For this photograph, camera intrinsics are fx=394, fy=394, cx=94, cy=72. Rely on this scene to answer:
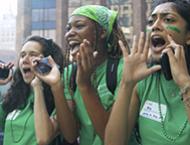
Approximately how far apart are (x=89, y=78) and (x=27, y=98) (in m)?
1.14

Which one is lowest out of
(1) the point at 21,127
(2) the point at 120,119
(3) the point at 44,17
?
(3) the point at 44,17

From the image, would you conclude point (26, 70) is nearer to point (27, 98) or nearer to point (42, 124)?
point (27, 98)

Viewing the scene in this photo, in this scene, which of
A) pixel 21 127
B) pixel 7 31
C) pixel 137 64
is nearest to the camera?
pixel 137 64

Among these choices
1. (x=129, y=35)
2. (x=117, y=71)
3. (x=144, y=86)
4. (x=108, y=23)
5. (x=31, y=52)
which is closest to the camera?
(x=144, y=86)

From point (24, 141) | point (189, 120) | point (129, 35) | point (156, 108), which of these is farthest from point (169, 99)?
point (129, 35)

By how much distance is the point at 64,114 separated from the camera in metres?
2.94

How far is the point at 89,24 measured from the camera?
9.90 ft

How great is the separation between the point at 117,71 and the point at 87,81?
0.30m

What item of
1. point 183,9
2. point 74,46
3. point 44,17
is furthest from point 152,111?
point 44,17

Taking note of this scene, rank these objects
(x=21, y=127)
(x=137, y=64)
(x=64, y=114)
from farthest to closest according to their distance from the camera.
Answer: (x=21, y=127), (x=64, y=114), (x=137, y=64)

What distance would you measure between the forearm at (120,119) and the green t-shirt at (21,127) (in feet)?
3.08

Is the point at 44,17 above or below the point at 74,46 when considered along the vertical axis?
below

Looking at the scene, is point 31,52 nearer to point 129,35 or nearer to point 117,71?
point 117,71

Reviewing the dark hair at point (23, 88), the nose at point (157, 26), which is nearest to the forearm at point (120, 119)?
the nose at point (157, 26)
